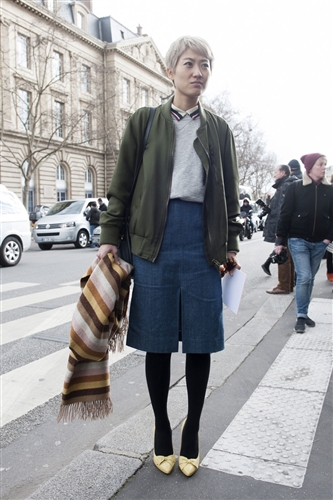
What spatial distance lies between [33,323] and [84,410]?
356cm

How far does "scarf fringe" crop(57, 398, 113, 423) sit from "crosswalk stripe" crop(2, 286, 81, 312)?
14.3 feet

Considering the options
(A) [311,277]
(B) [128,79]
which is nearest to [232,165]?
(A) [311,277]

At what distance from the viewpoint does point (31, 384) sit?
3.73 m

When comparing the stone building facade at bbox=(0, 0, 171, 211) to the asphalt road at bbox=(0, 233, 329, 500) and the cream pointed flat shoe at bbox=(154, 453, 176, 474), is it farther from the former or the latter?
the cream pointed flat shoe at bbox=(154, 453, 176, 474)

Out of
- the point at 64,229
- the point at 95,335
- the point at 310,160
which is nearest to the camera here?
the point at 95,335

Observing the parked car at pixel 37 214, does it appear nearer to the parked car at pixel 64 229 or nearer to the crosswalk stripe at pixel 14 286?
the parked car at pixel 64 229

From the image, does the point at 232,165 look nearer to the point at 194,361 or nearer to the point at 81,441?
the point at 194,361

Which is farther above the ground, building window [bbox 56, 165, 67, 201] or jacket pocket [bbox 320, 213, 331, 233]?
building window [bbox 56, 165, 67, 201]

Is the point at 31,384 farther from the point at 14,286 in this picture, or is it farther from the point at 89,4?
the point at 89,4

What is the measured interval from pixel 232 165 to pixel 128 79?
46.0 m

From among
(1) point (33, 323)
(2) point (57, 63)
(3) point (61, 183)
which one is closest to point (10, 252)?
(1) point (33, 323)

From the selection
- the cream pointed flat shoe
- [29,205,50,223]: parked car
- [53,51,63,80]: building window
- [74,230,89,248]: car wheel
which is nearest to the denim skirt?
the cream pointed flat shoe

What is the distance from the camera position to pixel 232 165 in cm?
229

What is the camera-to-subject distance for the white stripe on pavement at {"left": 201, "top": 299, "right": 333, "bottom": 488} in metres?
2.33
